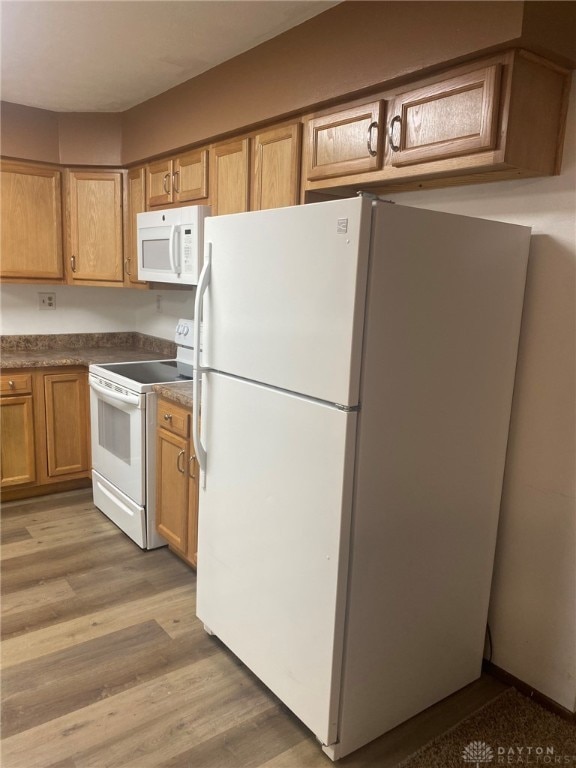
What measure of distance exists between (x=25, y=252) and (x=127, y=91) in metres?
1.20

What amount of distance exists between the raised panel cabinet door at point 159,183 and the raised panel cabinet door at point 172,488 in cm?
136

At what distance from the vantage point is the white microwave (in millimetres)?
2904

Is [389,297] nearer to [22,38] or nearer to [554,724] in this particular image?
[554,724]

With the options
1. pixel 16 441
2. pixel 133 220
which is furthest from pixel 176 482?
pixel 133 220

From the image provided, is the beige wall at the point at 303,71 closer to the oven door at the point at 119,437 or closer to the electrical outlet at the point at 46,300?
the electrical outlet at the point at 46,300

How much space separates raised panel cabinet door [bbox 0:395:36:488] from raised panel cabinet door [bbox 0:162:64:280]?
83 centimetres

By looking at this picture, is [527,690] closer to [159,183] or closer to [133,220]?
[159,183]

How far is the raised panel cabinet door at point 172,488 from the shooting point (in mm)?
2725

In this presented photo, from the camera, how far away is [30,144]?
3.52 meters

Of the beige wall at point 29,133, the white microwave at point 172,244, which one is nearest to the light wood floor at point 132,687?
the white microwave at point 172,244

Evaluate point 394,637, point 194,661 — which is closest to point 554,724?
point 394,637

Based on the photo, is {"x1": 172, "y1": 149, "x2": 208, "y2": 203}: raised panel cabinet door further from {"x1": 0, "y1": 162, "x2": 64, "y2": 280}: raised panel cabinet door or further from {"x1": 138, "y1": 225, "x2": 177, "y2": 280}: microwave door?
{"x1": 0, "y1": 162, "x2": 64, "y2": 280}: raised panel cabinet door

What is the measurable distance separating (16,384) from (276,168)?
2.08 m

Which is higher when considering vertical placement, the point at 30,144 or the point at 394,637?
the point at 30,144
